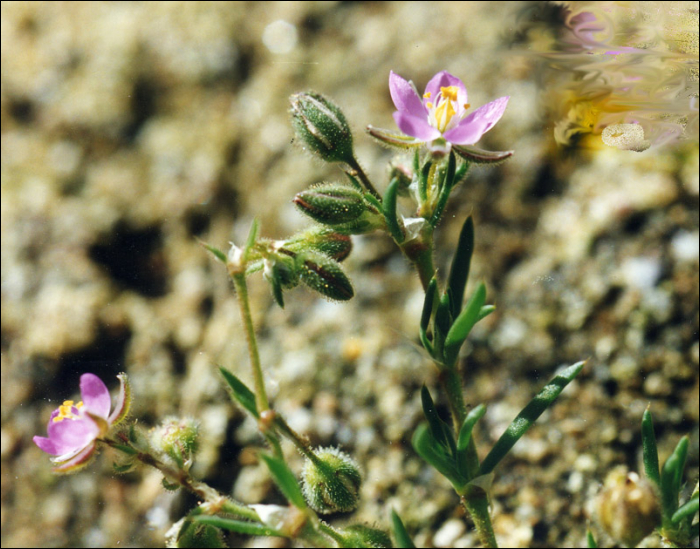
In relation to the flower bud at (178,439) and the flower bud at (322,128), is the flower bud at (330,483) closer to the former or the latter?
the flower bud at (178,439)

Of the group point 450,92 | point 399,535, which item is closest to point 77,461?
point 399,535

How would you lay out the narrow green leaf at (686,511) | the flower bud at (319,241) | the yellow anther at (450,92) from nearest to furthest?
the narrow green leaf at (686,511), the flower bud at (319,241), the yellow anther at (450,92)

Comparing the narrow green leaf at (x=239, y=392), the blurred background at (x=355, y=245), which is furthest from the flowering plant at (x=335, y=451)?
the blurred background at (x=355, y=245)

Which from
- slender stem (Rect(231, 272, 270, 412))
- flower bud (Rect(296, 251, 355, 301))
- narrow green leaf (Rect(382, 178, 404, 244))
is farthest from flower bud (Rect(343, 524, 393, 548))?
narrow green leaf (Rect(382, 178, 404, 244))

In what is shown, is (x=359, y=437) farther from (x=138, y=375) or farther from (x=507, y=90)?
(x=507, y=90)

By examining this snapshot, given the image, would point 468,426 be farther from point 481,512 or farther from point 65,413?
point 65,413

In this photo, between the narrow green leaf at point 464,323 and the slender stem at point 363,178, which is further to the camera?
the slender stem at point 363,178

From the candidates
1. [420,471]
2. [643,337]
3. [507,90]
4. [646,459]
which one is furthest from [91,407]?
[507,90]
